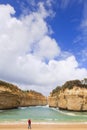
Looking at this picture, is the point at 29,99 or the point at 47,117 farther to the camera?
the point at 29,99

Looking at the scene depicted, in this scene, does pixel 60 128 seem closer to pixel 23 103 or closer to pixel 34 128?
pixel 34 128

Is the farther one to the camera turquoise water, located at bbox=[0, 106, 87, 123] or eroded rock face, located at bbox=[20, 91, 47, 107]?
eroded rock face, located at bbox=[20, 91, 47, 107]

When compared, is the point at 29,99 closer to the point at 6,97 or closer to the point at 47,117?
the point at 6,97

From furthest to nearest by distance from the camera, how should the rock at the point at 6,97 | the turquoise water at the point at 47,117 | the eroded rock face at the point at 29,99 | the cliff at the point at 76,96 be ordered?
the eroded rock face at the point at 29,99
the rock at the point at 6,97
the cliff at the point at 76,96
the turquoise water at the point at 47,117

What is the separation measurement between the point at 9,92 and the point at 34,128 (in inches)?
2364

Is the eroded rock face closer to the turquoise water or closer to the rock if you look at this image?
the rock

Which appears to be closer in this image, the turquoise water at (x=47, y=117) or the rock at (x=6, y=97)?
the turquoise water at (x=47, y=117)

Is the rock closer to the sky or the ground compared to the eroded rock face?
closer to the ground

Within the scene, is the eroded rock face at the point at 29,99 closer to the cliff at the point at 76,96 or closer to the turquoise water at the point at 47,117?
the cliff at the point at 76,96

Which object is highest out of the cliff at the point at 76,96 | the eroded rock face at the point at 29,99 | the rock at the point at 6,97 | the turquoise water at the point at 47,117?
the eroded rock face at the point at 29,99

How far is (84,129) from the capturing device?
109ft

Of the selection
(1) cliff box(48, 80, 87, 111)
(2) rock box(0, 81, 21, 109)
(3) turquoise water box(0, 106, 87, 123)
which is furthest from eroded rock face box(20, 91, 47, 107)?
(3) turquoise water box(0, 106, 87, 123)

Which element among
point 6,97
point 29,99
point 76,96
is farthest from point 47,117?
point 29,99

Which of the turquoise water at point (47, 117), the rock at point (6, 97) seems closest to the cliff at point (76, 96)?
the turquoise water at point (47, 117)
